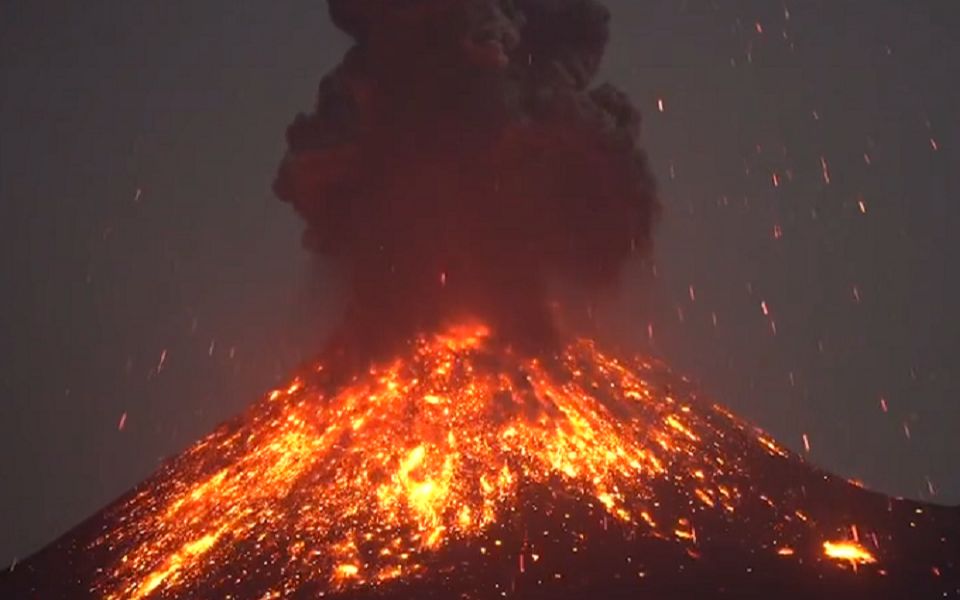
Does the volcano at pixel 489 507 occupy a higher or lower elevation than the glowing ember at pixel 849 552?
higher

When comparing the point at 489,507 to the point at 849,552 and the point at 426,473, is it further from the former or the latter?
the point at 849,552

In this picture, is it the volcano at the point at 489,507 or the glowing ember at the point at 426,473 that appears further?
the glowing ember at the point at 426,473

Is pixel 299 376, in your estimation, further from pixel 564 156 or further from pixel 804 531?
pixel 804 531

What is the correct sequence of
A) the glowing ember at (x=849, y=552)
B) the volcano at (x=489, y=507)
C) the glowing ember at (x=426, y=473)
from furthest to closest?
the glowing ember at (x=849, y=552)
the glowing ember at (x=426, y=473)
the volcano at (x=489, y=507)

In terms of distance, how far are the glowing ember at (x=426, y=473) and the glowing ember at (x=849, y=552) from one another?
7cm

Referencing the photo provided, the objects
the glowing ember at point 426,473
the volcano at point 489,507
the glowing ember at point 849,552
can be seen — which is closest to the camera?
the volcano at point 489,507

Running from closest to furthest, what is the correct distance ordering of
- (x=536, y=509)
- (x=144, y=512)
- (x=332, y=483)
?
(x=536, y=509)
(x=332, y=483)
(x=144, y=512)

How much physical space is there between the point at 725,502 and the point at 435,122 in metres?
12.4

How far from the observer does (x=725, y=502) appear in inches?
960

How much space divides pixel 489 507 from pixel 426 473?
6.74 feet

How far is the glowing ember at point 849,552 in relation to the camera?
867 inches

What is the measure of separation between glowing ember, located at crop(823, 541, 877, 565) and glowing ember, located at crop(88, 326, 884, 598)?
2.6 inches

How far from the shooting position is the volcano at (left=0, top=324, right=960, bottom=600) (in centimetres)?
2050

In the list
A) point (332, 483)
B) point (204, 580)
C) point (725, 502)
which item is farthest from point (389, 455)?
point (725, 502)
